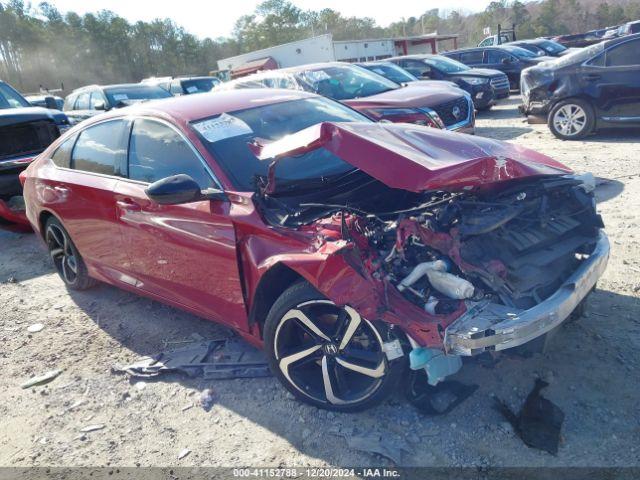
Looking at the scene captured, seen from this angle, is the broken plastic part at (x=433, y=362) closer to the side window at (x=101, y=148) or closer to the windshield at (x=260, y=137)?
the windshield at (x=260, y=137)

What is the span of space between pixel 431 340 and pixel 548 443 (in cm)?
80

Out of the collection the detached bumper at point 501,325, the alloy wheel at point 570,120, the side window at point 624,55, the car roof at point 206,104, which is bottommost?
the alloy wheel at point 570,120

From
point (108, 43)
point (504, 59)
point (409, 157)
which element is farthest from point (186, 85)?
point (108, 43)

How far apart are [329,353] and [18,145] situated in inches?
248

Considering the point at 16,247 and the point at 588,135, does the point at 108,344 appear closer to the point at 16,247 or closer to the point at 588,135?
the point at 16,247

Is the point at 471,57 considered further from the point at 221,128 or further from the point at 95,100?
the point at 221,128

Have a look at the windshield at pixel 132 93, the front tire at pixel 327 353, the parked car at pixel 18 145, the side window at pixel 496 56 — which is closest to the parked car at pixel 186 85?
the windshield at pixel 132 93

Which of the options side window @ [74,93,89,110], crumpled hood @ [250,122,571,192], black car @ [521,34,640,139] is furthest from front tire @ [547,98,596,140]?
side window @ [74,93,89,110]

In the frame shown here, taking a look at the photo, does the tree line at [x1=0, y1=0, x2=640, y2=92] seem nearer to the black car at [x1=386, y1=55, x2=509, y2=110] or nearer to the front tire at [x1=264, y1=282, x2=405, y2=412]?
the black car at [x1=386, y1=55, x2=509, y2=110]

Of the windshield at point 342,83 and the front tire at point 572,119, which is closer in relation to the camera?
the front tire at point 572,119

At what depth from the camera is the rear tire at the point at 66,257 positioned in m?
4.75

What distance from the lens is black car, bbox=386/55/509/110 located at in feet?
42.2

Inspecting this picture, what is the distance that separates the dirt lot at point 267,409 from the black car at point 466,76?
919 cm

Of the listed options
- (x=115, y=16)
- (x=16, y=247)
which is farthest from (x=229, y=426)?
(x=115, y=16)
